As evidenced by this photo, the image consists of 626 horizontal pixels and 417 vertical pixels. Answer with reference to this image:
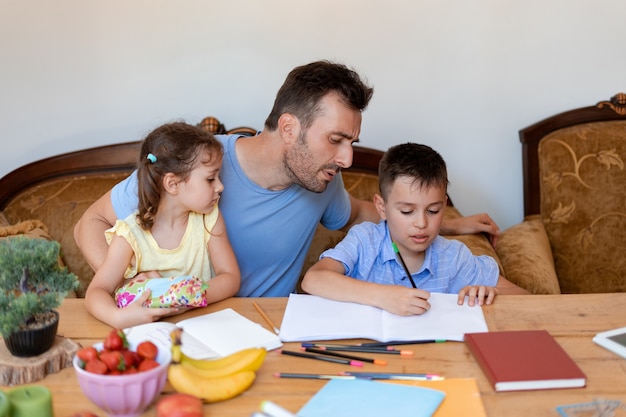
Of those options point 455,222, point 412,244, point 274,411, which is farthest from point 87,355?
point 455,222

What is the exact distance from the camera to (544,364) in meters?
1.26

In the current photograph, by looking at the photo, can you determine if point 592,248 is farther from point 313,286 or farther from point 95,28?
point 95,28

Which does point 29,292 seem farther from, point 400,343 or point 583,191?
point 583,191

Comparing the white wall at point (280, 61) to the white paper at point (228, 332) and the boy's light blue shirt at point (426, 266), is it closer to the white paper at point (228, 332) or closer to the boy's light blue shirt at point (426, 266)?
the boy's light blue shirt at point (426, 266)

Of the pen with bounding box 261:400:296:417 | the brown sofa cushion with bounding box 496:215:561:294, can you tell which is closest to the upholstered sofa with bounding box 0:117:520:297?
the brown sofa cushion with bounding box 496:215:561:294

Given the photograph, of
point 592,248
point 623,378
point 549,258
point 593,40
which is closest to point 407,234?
point 623,378

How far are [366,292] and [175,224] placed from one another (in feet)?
1.75

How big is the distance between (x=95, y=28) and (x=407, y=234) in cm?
148

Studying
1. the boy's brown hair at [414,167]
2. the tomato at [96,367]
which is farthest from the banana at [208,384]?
the boy's brown hair at [414,167]

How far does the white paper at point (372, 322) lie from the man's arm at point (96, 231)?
601 mm

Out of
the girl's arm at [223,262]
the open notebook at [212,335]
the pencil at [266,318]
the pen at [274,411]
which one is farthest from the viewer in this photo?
the girl's arm at [223,262]

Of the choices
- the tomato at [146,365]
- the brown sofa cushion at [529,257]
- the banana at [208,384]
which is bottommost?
the brown sofa cushion at [529,257]

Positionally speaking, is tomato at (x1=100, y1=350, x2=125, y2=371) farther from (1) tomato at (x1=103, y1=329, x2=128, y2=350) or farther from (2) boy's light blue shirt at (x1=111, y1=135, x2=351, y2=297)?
(2) boy's light blue shirt at (x1=111, y1=135, x2=351, y2=297)

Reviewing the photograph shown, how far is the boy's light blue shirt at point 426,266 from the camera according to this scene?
191 centimetres
